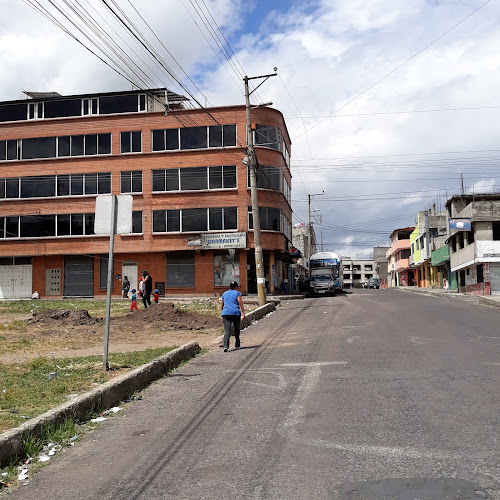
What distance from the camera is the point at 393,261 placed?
325 ft

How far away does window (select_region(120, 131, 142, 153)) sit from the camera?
40.1 m

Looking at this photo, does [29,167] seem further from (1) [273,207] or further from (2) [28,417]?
(2) [28,417]

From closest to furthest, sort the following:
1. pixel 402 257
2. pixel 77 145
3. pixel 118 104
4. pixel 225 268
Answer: pixel 225 268
pixel 118 104
pixel 77 145
pixel 402 257

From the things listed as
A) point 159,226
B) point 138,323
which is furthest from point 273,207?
point 138,323

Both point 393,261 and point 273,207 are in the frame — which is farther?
point 393,261

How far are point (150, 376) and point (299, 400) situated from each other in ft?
9.99

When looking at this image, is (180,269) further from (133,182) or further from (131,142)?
(131,142)

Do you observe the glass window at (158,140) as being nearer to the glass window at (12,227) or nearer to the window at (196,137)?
the window at (196,137)

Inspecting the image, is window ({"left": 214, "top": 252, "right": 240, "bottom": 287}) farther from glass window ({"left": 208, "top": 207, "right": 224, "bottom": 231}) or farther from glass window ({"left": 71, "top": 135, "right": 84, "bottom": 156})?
glass window ({"left": 71, "top": 135, "right": 84, "bottom": 156})

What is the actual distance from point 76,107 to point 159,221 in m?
11.0

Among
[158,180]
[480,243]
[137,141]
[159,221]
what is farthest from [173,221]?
[480,243]

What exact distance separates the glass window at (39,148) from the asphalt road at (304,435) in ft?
114

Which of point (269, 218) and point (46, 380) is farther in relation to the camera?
point (269, 218)

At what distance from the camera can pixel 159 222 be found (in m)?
39.7
